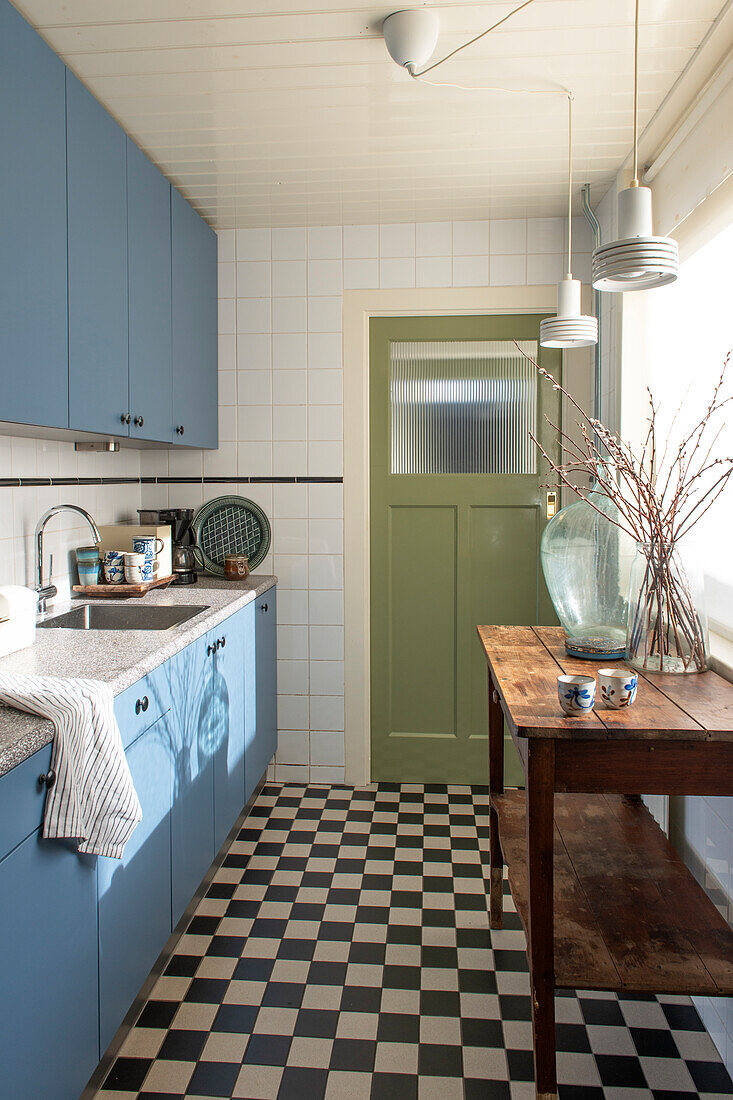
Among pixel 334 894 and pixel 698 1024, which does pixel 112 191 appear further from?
pixel 698 1024

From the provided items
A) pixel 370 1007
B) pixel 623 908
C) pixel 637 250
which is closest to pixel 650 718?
pixel 623 908

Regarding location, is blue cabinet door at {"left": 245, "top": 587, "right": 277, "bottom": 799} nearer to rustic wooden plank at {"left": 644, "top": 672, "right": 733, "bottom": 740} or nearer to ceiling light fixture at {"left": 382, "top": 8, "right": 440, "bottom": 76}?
rustic wooden plank at {"left": 644, "top": 672, "right": 733, "bottom": 740}

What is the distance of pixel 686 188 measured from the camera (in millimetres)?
2162

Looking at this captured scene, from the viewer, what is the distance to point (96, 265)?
2086mm

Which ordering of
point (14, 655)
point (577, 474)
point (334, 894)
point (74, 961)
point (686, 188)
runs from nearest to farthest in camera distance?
point (74, 961) < point (14, 655) < point (686, 188) < point (334, 894) < point (577, 474)

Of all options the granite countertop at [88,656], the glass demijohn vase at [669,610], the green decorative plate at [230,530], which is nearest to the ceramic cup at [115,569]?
the granite countertop at [88,656]

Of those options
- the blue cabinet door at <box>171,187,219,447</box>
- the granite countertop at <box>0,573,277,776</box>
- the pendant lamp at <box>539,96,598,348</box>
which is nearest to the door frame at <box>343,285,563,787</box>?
the blue cabinet door at <box>171,187,219,447</box>

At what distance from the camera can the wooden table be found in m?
1.41

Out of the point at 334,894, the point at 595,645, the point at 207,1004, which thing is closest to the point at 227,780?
the point at 334,894

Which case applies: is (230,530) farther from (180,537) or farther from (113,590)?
(113,590)

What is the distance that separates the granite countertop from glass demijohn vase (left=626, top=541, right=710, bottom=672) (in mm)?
1165

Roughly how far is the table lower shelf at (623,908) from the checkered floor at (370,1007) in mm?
376

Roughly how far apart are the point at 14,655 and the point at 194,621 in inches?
21.4

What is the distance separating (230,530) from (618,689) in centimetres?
220
